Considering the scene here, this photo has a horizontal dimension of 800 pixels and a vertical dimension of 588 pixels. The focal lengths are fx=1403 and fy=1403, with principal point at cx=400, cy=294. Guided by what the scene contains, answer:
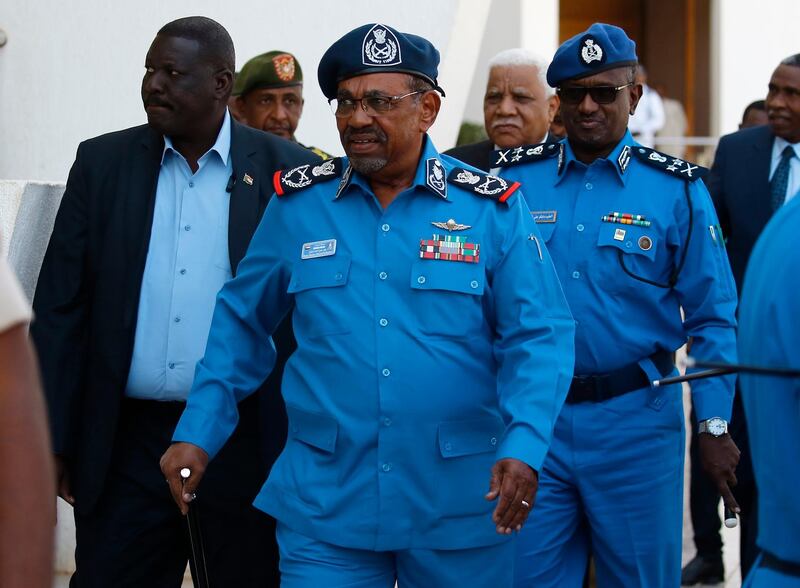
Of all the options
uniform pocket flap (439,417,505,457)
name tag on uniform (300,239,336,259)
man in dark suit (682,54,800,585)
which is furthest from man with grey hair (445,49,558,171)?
uniform pocket flap (439,417,505,457)

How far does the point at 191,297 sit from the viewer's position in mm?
4211

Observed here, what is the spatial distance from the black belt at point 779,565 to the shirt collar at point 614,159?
2.28 meters

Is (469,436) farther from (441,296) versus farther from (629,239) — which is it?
(629,239)

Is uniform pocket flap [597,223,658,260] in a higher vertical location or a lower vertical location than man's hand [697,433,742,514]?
higher

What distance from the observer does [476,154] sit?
5.92 metres

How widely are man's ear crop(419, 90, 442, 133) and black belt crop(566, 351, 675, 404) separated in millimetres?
1023

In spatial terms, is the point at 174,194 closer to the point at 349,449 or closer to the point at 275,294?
the point at 275,294

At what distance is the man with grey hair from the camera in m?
6.04

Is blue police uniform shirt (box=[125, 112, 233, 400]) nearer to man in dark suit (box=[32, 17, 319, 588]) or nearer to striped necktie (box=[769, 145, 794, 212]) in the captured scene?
man in dark suit (box=[32, 17, 319, 588])

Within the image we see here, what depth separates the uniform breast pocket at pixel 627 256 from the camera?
4.40 m

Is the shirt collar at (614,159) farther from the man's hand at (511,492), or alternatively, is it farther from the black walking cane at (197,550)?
the black walking cane at (197,550)

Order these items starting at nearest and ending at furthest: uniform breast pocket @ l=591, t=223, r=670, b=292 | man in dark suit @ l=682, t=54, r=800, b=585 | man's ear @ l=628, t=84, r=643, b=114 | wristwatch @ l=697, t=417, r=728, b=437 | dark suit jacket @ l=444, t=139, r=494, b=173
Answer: wristwatch @ l=697, t=417, r=728, b=437
uniform breast pocket @ l=591, t=223, r=670, b=292
man's ear @ l=628, t=84, r=643, b=114
dark suit jacket @ l=444, t=139, r=494, b=173
man in dark suit @ l=682, t=54, r=800, b=585

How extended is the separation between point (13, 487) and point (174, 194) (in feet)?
8.26

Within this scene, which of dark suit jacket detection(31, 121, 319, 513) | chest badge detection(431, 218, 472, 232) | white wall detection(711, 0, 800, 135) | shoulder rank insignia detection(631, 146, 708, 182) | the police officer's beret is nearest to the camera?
chest badge detection(431, 218, 472, 232)
